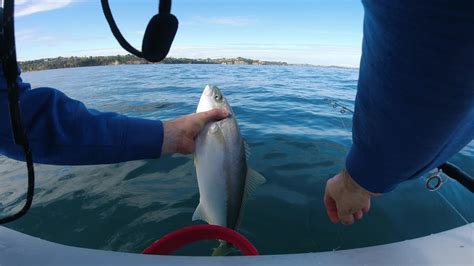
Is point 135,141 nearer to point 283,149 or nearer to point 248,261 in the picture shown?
point 248,261

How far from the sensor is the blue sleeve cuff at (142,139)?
190cm

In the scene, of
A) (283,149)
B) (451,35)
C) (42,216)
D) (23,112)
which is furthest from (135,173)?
(451,35)

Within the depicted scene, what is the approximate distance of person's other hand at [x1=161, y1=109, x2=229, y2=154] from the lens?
6.71 ft

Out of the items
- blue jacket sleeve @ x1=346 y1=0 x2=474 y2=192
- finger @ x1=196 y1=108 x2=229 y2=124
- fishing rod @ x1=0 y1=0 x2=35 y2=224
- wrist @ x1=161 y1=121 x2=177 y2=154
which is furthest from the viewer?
finger @ x1=196 y1=108 x2=229 y2=124

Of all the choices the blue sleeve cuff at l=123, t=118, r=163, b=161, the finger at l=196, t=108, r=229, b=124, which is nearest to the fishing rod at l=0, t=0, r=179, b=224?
the blue sleeve cuff at l=123, t=118, r=163, b=161

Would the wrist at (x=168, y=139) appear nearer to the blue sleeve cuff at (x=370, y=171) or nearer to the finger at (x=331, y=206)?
the finger at (x=331, y=206)

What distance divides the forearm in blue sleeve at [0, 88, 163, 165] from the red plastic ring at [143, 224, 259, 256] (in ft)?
1.69

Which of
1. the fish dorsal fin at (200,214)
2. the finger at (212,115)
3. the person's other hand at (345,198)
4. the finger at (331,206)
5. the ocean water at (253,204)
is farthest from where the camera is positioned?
the ocean water at (253,204)

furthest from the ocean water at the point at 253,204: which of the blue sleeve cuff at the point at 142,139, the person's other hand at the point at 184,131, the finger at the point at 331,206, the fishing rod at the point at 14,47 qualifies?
the fishing rod at the point at 14,47

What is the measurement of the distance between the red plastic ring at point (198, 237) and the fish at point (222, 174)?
28 cm

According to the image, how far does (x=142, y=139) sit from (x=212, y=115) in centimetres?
58

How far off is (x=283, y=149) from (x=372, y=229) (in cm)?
248

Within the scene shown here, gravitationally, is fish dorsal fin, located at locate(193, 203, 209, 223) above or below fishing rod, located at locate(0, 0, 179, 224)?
below

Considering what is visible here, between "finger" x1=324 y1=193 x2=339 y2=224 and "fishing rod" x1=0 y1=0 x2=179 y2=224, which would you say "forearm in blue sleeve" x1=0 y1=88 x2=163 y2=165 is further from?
"finger" x1=324 y1=193 x2=339 y2=224
